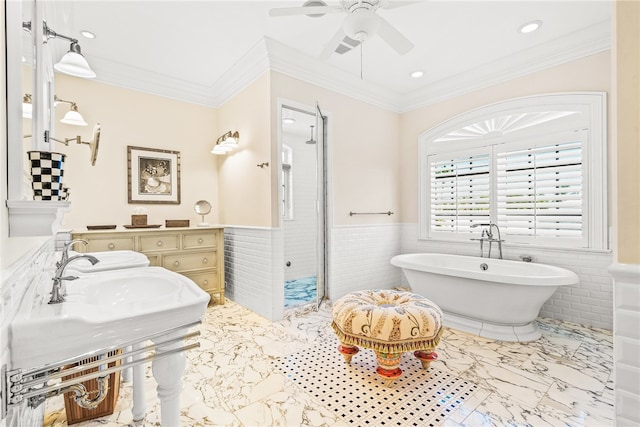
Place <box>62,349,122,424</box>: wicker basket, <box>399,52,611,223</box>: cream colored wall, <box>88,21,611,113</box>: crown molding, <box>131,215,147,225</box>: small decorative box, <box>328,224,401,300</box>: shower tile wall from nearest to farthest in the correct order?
<box>62,349,122,424</box>: wicker basket, <box>399,52,611,223</box>: cream colored wall, <box>88,21,611,113</box>: crown molding, <box>131,215,147,225</box>: small decorative box, <box>328,224,401,300</box>: shower tile wall

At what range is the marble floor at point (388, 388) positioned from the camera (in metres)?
1.75

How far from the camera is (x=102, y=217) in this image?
351 centimetres

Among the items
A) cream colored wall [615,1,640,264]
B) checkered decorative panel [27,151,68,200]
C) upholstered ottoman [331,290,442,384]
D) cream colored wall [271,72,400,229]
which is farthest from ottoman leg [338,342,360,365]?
checkered decorative panel [27,151,68,200]

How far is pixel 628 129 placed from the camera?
1.05 metres

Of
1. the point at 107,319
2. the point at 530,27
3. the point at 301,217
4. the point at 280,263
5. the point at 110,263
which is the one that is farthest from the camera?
the point at 301,217

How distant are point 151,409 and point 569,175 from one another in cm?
417

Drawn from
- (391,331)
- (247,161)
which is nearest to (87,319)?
(391,331)

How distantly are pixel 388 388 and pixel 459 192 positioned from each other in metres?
2.84

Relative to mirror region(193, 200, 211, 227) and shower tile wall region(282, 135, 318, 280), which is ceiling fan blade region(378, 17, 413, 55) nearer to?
mirror region(193, 200, 211, 227)

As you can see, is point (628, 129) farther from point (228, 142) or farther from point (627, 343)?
point (228, 142)

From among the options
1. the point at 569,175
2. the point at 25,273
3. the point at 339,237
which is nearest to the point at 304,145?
the point at 339,237

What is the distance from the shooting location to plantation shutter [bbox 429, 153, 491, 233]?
381cm

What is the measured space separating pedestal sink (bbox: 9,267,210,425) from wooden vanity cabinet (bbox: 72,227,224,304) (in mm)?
1800

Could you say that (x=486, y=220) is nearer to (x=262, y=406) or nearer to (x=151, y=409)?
(x=262, y=406)
